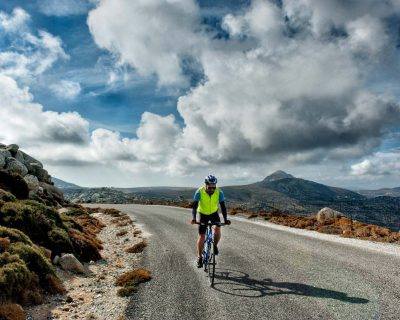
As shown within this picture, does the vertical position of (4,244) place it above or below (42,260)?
above

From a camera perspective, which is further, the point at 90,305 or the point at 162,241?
the point at 162,241

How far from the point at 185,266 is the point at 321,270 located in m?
5.79

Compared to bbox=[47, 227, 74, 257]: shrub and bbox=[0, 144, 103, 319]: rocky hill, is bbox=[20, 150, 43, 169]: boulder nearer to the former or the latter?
bbox=[0, 144, 103, 319]: rocky hill

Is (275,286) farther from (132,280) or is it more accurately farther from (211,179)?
(132,280)

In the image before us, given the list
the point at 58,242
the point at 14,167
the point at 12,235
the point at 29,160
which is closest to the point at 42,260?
the point at 12,235

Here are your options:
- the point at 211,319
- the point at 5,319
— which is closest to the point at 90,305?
the point at 5,319

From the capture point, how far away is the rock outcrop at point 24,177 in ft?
87.8

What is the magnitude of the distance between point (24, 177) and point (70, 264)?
34082 millimetres

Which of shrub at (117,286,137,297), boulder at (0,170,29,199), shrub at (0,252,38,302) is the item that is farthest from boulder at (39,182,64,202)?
Result: shrub at (117,286,137,297)

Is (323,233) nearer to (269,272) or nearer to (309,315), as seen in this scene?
(269,272)

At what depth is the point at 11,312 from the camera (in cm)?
979

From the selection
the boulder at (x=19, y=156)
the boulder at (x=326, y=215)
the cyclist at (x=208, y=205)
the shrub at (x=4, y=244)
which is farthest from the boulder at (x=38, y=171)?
the cyclist at (x=208, y=205)

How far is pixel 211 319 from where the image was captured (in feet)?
31.3

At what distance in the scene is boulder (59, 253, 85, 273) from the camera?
15969 millimetres
